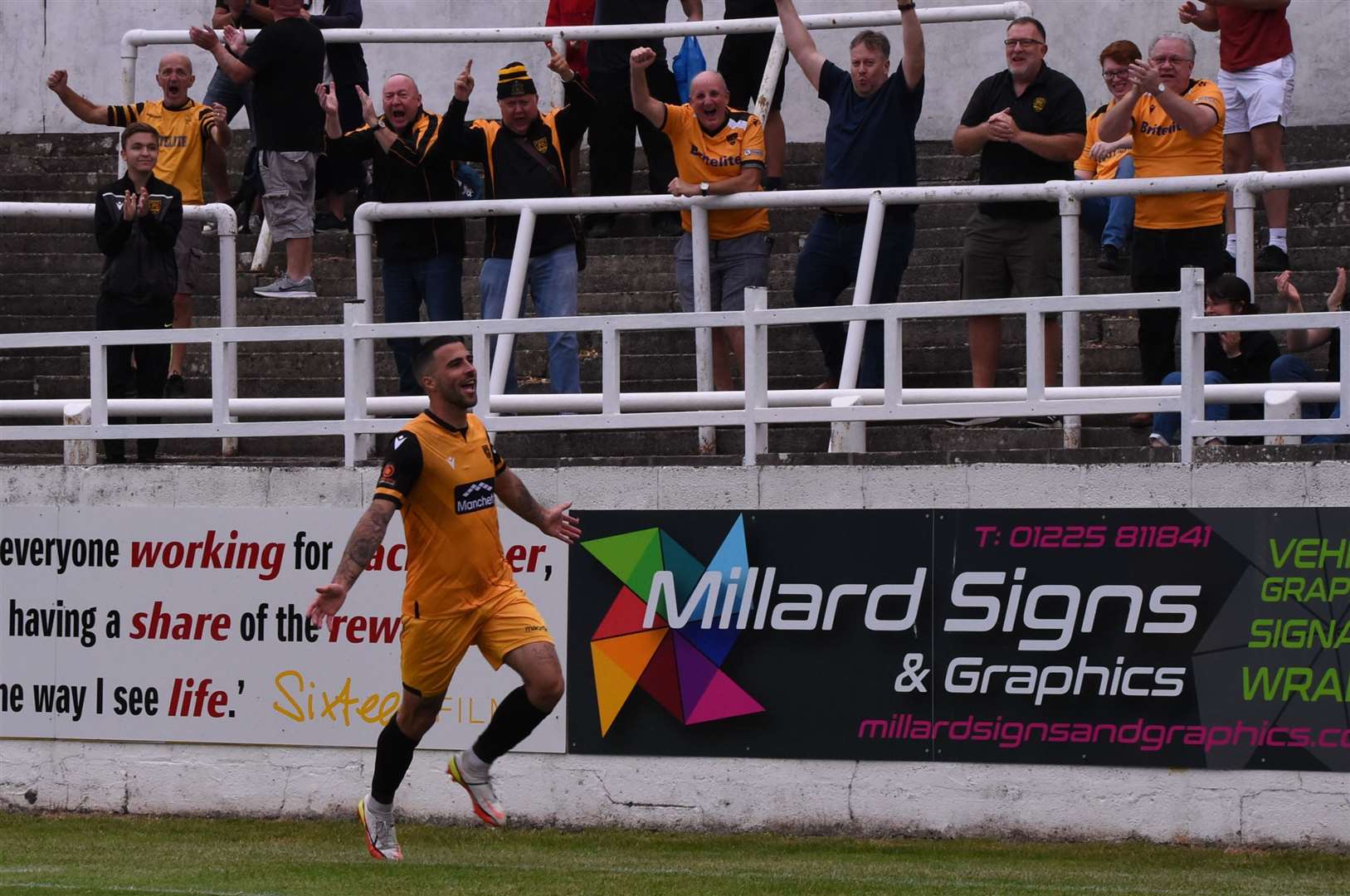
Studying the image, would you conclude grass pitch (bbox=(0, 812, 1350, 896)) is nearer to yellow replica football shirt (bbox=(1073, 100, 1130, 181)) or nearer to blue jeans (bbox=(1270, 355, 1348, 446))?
blue jeans (bbox=(1270, 355, 1348, 446))

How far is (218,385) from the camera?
1272cm

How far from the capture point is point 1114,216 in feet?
45.0

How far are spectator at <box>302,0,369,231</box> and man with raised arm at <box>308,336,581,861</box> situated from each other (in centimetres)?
567

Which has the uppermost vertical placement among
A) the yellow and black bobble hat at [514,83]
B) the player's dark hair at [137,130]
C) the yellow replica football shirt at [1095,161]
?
the yellow and black bobble hat at [514,83]

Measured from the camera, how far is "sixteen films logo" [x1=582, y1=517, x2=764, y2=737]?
12.0m

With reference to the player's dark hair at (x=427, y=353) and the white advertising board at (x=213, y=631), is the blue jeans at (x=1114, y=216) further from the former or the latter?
the player's dark hair at (x=427, y=353)

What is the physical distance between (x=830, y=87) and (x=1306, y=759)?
476 cm

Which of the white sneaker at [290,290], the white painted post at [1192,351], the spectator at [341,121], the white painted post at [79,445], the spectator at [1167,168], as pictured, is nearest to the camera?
the white painted post at [1192,351]

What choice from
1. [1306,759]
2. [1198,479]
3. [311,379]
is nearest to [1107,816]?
[1306,759]

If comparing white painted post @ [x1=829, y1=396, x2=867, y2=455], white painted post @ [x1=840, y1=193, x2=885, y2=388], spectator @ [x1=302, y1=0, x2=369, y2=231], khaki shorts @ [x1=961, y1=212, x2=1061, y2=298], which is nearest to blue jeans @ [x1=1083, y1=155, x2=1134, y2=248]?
khaki shorts @ [x1=961, y1=212, x2=1061, y2=298]

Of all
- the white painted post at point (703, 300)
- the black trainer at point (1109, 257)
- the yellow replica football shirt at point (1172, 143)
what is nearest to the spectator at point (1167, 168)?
the yellow replica football shirt at point (1172, 143)

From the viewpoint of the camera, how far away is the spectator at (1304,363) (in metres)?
11.3

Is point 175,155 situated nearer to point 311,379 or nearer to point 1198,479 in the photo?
point 311,379

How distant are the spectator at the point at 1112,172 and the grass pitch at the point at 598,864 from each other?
398cm
